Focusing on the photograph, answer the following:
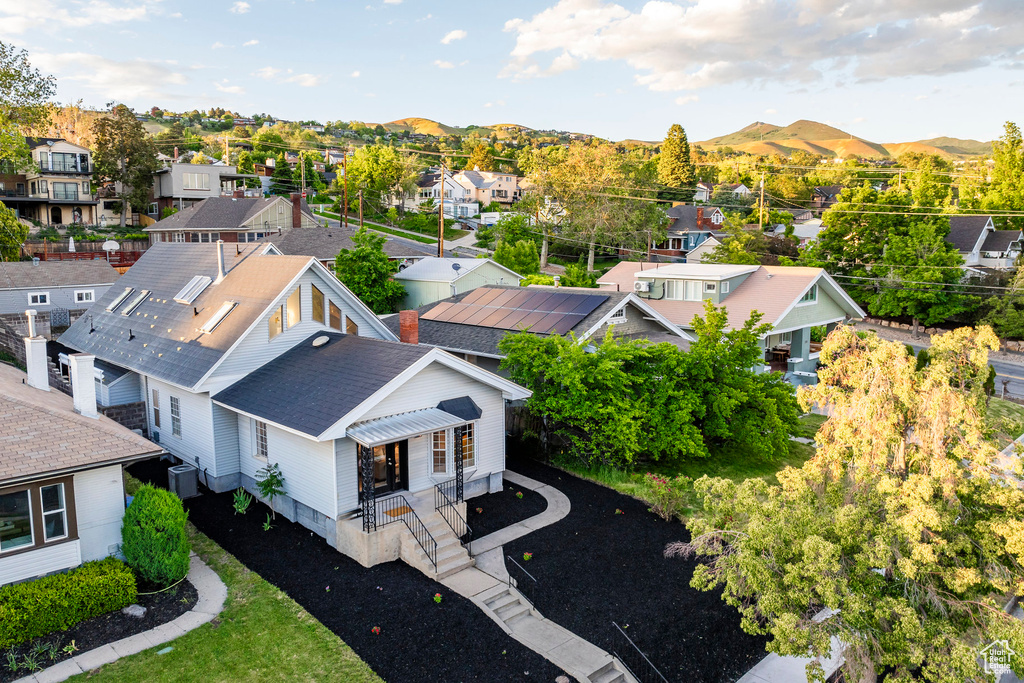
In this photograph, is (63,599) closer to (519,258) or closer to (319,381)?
(319,381)

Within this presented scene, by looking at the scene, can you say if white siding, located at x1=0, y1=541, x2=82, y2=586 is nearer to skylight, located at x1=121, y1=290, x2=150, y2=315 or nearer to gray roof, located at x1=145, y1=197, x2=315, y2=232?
skylight, located at x1=121, y1=290, x2=150, y2=315

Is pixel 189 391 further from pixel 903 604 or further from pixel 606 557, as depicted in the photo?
pixel 903 604

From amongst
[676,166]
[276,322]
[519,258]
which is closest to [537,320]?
[276,322]

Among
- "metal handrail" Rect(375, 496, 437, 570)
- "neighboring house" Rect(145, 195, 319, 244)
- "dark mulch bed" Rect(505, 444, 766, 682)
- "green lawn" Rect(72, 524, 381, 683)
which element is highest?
"neighboring house" Rect(145, 195, 319, 244)

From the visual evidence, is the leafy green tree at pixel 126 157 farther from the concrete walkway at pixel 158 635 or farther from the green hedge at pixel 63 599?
the green hedge at pixel 63 599

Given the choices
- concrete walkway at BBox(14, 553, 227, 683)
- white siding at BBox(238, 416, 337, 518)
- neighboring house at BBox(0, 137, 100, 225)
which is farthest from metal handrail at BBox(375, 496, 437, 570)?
neighboring house at BBox(0, 137, 100, 225)

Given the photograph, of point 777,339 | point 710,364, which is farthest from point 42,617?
point 777,339
